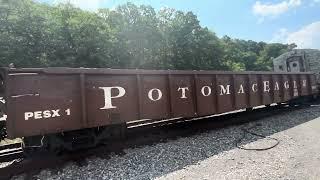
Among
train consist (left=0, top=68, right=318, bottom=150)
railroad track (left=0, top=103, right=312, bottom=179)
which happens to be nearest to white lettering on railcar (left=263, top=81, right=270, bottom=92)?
railroad track (left=0, top=103, right=312, bottom=179)

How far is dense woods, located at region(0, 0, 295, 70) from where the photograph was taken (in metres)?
32.2

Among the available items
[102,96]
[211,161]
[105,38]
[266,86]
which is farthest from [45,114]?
[105,38]

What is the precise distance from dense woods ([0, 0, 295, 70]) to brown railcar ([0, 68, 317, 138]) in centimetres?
2336

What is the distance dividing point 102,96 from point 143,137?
2.08 meters

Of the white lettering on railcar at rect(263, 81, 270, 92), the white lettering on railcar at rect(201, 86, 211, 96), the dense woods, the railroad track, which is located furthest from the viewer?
the dense woods

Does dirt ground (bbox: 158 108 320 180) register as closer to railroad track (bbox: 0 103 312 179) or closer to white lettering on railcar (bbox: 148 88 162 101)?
railroad track (bbox: 0 103 312 179)

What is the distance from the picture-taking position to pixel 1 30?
102 ft

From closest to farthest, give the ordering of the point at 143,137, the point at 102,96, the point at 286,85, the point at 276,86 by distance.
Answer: the point at 102,96 < the point at 143,137 < the point at 276,86 < the point at 286,85

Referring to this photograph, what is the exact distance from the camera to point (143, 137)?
32.2 ft

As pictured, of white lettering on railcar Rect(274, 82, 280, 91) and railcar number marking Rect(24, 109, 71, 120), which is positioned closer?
railcar number marking Rect(24, 109, 71, 120)

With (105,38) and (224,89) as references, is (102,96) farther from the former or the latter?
(105,38)

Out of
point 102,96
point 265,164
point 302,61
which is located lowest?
point 265,164

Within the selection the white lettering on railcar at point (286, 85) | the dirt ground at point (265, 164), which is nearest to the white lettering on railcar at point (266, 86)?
the white lettering on railcar at point (286, 85)

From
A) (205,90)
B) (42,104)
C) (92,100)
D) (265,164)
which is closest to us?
(42,104)
